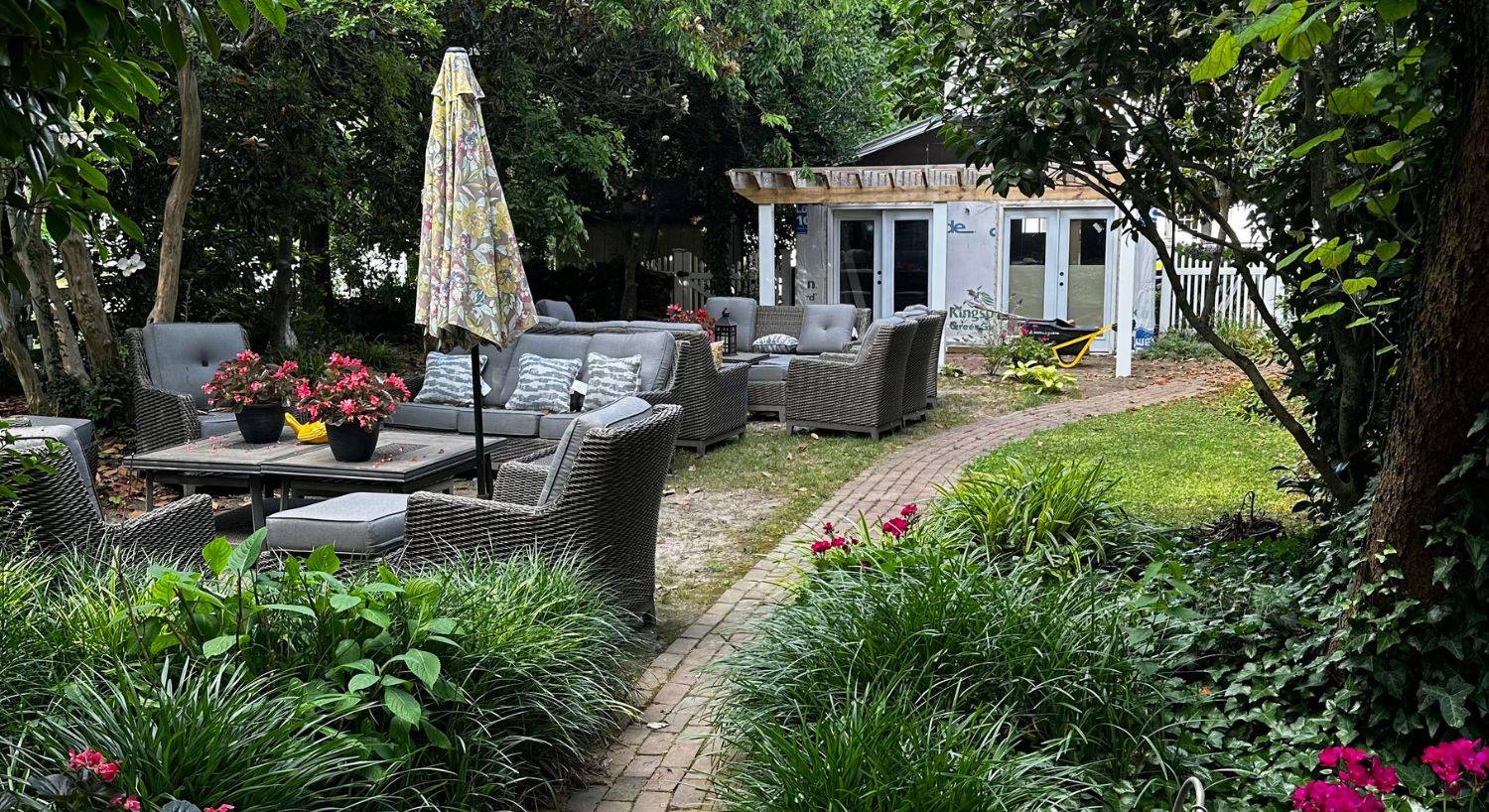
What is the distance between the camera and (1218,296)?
1594cm

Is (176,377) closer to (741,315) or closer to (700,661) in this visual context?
(700,661)

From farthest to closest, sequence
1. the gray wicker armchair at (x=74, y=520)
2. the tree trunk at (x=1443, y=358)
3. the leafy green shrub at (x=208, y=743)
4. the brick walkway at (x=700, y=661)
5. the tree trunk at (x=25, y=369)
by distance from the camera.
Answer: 1. the tree trunk at (x=25, y=369)
2. the gray wicker armchair at (x=74, y=520)
3. the brick walkway at (x=700, y=661)
4. the tree trunk at (x=1443, y=358)
5. the leafy green shrub at (x=208, y=743)

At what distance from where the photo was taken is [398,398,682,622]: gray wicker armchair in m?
4.09

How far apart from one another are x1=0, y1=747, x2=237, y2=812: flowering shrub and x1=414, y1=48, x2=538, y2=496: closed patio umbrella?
11.9 ft

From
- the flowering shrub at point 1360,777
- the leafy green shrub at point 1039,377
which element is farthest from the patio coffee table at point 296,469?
the leafy green shrub at point 1039,377

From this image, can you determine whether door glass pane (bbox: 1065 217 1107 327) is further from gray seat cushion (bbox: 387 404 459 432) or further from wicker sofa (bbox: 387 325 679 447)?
gray seat cushion (bbox: 387 404 459 432)

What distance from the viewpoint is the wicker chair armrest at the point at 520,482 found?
4.73 m

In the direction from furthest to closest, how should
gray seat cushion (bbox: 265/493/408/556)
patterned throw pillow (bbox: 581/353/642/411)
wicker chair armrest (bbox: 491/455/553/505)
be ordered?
1. patterned throw pillow (bbox: 581/353/642/411)
2. wicker chair armrest (bbox: 491/455/553/505)
3. gray seat cushion (bbox: 265/493/408/556)

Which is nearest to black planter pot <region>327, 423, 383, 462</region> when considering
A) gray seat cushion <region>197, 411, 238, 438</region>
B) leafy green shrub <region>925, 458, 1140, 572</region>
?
gray seat cushion <region>197, 411, 238, 438</region>

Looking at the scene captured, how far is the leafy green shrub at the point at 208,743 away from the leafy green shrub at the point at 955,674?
0.98m

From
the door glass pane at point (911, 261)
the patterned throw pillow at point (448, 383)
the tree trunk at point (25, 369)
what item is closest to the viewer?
the patterned throw pillow at point (448, 383)

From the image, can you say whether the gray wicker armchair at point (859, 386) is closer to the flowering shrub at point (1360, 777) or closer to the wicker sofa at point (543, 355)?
the wicker sofa at point (543, 355)

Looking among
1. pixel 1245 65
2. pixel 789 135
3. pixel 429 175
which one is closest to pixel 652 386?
pixel 429 175

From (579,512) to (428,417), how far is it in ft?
13.5
